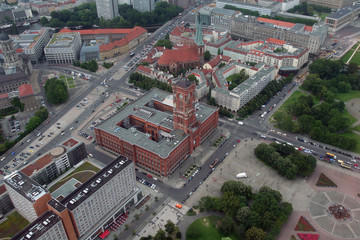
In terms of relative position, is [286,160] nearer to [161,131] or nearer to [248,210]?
[248,210]

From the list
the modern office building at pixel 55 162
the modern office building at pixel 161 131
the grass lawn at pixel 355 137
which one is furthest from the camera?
the grass lawn at pixel 355 137

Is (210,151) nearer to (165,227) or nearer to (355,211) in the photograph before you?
(165,227)

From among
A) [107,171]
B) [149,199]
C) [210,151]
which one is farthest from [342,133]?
[107,171]

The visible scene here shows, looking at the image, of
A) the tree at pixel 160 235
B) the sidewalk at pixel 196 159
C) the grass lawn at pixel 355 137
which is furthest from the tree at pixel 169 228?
the grass lawn at pixel 355 137

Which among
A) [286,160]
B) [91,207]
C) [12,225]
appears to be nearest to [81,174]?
[91,207]

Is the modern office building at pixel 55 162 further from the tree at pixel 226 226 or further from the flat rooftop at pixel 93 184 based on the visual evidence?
the tree at pixel 226 226

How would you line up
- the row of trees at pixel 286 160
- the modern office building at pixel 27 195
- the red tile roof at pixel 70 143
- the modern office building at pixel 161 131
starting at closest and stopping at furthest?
the modern office building at pixel 27 195
the row of trees at pixel 286 160
the modern office building at pixel 161 131
the red tile roof at pixel 70 143
